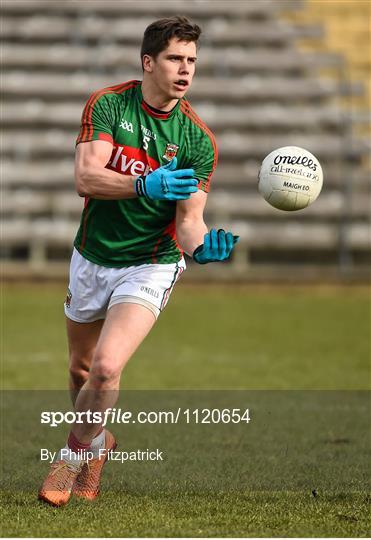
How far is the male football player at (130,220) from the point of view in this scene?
4836mm

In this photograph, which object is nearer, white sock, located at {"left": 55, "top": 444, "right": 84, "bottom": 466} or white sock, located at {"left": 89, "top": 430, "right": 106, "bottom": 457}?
white sock, located at {"left": 55, "top": 444, "right": 84, "bottom": 466}

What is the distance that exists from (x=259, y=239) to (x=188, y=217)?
1168 centimetres

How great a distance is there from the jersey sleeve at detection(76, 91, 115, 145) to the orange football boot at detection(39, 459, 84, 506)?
1.49 metres

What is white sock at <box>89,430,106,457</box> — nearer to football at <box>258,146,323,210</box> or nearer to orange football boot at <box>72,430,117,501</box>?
orange football boot at <box>72,430,117,501</box>

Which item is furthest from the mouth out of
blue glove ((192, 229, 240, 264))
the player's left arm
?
blue glove ((192, 229, 240, 264))

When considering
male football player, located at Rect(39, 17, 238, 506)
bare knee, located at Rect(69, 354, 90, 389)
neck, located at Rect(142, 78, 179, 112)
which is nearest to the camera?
male football player, located at Rect(39, 17, 238, 506)

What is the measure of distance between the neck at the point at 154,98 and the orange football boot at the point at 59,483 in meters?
1.73

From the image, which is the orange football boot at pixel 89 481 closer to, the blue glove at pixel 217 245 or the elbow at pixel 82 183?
the blue glove at pixel 217 245

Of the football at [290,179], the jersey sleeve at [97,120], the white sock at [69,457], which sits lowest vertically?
the white sock at [69,457]

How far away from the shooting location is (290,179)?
5.46m

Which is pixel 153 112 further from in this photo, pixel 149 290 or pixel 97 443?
pixel 97 443

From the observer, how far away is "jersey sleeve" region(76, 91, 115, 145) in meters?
5.03

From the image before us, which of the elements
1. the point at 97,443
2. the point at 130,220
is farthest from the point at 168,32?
the point at 97,443

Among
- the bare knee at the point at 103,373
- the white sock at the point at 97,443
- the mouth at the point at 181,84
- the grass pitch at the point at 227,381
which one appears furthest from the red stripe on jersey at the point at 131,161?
the grass pitch at the point at 227,381
